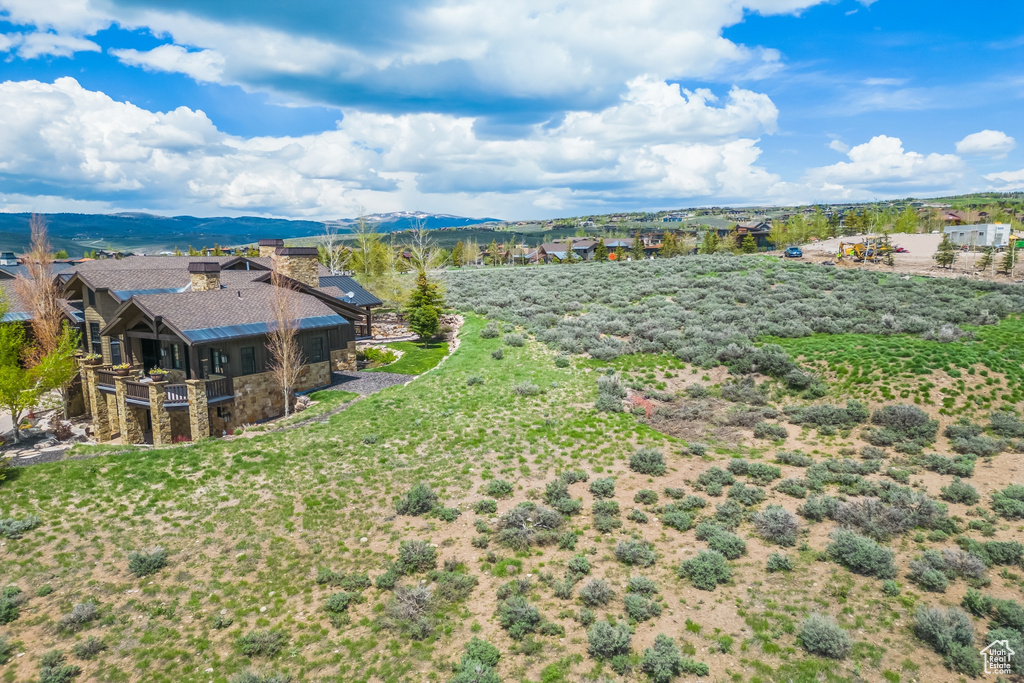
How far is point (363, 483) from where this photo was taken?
647 inches

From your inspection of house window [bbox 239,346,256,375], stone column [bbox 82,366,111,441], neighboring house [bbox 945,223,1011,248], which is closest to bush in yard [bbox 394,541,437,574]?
house window [bbox 239,346,256,375]

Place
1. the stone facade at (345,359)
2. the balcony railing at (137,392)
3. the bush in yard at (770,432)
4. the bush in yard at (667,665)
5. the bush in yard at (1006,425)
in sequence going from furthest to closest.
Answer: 1. the stone facade at (345,359)
2. the balcony railing at (137,392)
3. the bush in yard at (770,432)
4. the bush in yard at (1006,425)
5. the bush in yard at (667,665)

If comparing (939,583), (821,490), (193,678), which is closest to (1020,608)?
(939,583)

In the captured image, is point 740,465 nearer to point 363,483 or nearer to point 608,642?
point 608,642

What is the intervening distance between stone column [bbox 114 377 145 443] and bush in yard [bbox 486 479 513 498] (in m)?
17.4

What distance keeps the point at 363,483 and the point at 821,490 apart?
14.3 metres

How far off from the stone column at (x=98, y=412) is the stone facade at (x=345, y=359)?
36.0 feet

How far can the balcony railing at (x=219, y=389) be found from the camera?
71.7 feet

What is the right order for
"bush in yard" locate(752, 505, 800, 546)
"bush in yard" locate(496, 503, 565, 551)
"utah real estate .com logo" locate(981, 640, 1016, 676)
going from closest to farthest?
"utah real estate .com logo" locate(981, 640, 1016, 676)
"bush in yard" locate(752, 505, 800, 546)
"bush in yard" locate(496, 503, 565, 551)

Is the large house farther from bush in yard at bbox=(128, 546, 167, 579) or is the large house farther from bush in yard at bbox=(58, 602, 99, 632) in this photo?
bush in yard at bbox=(58, 602, 99, 632)

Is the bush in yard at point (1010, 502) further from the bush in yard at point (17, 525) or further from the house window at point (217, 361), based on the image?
the house window at point (217, 361)

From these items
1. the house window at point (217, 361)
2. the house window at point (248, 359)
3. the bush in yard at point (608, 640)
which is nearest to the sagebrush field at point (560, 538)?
the bush in yard at point (608, 640)

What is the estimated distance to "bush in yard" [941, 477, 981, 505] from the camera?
1389 cm

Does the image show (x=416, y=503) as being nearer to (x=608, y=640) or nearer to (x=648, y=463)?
(x=608, y=640)
